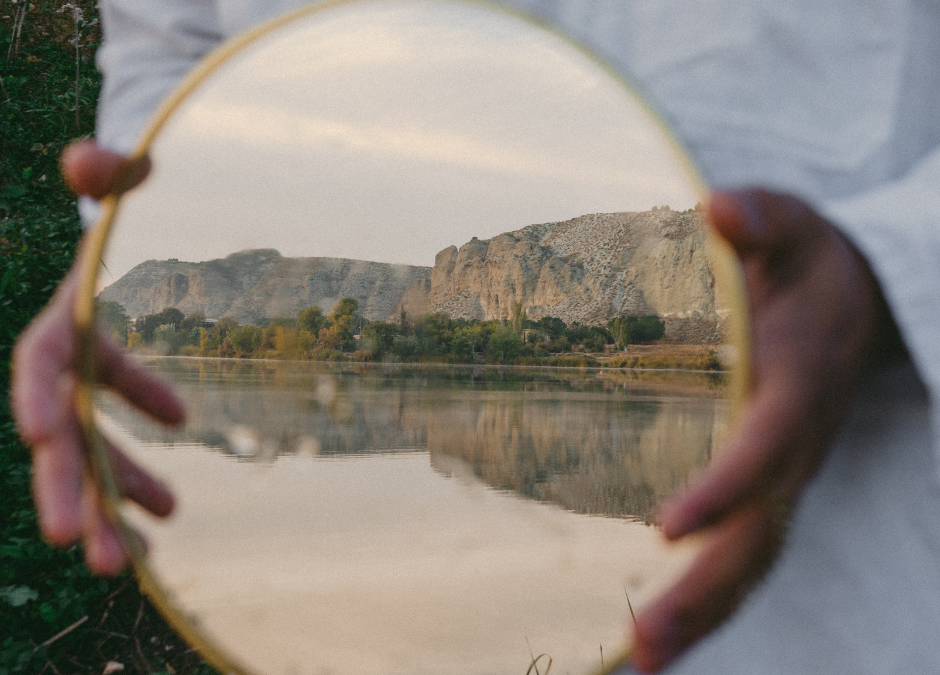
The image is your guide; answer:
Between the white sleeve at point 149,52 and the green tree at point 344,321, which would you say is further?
the white sleeve at point 149,52

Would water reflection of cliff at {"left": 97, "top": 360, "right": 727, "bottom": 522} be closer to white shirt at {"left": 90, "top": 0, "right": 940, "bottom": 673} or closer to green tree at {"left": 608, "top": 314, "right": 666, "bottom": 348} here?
green tree at {"left": 608, "top": 314, "right": 666, "bottom": 348}

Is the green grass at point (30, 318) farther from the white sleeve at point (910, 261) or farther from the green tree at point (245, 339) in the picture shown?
the white sleeve at point (910, 261)

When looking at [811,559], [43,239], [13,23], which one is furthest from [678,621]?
[13,23]

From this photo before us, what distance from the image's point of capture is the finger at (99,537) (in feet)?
2.09

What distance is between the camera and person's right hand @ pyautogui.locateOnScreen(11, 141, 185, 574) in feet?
2.02

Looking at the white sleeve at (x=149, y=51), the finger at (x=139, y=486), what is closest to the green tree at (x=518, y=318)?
the finger at (x=139, y=486)

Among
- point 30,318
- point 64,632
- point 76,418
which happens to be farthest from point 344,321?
point 30,318

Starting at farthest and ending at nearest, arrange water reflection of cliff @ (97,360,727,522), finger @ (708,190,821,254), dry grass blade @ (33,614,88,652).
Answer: dry grass blade @ (33,614,88,652) < water reflection of cliff @ (97,360,727,522) < finger @ (708,190,821,254)

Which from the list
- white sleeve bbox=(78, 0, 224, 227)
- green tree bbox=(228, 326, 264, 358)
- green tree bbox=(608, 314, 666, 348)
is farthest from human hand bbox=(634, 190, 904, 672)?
white sleeve bbox=(78, 0, 224, 227)

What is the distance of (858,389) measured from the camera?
0.65 m

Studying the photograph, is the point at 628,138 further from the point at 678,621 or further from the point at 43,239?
the point at 43,239

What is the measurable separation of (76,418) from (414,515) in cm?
30

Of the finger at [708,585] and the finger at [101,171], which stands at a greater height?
the finger at [101,171]

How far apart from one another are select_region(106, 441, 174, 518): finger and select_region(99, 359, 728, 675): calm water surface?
1 cm
